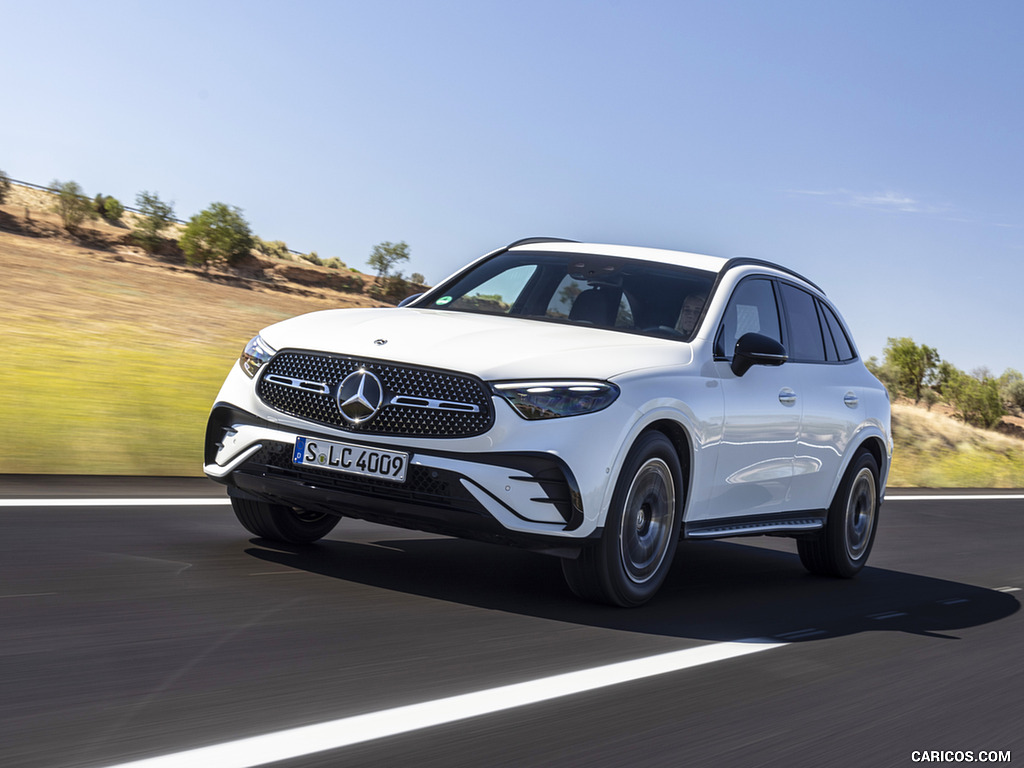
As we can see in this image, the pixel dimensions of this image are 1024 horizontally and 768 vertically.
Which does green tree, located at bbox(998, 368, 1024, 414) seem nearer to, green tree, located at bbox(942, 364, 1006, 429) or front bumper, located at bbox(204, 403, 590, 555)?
green tree, located at bbox(942, 364, 1006, 429)

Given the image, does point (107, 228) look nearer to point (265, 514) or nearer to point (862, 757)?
point (265, 514)

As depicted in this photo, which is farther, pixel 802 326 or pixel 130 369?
pixel 130 369

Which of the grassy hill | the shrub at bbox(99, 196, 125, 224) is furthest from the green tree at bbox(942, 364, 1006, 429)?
the shrub at bbox(99, 196, 125, 224)

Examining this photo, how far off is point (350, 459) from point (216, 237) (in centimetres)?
4708

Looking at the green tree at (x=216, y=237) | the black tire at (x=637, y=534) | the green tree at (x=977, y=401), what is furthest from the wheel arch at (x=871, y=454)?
the green tree at (x=977, y=401)

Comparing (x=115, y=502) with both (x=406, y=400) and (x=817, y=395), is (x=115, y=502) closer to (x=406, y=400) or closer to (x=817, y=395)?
(x=406, y=400)

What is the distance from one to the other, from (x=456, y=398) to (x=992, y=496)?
15.2 metres

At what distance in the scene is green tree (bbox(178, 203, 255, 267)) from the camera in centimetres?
5025

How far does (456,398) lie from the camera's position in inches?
215

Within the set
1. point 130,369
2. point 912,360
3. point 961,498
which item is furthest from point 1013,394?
point 130,369

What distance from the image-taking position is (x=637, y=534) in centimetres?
592

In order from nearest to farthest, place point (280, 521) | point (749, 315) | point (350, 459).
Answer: point (350, 459), point (280, 521), point (749, 315)

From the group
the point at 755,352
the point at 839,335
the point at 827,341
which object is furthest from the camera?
the point at 839,335

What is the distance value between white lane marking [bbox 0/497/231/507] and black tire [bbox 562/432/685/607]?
9.89 ft
